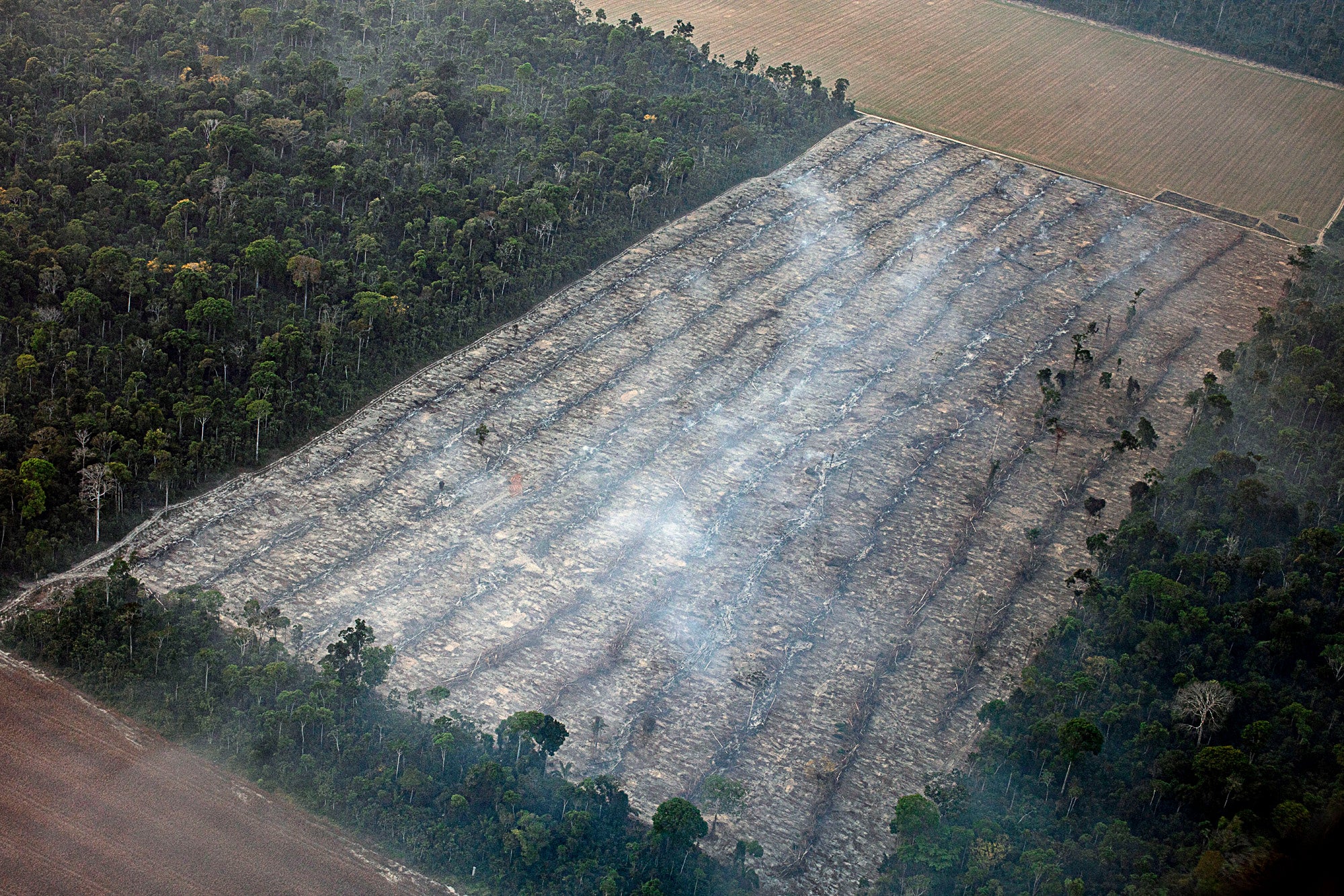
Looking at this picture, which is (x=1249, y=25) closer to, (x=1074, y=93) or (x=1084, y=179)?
(x=1074, y=93)

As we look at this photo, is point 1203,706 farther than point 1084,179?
No

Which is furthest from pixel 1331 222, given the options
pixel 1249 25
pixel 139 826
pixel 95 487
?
pixel 139 826

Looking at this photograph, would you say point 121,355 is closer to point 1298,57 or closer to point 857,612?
point 857,612

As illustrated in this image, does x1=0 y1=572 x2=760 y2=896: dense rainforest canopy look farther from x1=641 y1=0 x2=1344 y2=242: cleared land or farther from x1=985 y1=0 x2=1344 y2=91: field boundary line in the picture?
x1=985 y1=0 x2=1344 y2=91: field boundary line

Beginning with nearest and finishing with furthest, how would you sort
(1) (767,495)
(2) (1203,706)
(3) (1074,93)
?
(2) (1203,706) < (1) (767,495) < (3) (1074,93)

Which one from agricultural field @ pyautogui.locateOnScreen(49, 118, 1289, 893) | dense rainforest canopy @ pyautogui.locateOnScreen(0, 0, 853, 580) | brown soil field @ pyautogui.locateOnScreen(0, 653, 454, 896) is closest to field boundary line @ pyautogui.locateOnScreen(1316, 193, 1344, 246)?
agricultural field @ pyautogui.locateOnScreen(49, 118, 1289, 893)

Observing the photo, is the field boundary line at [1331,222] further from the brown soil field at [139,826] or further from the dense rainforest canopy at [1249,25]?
the brown soil field at [139,826]
